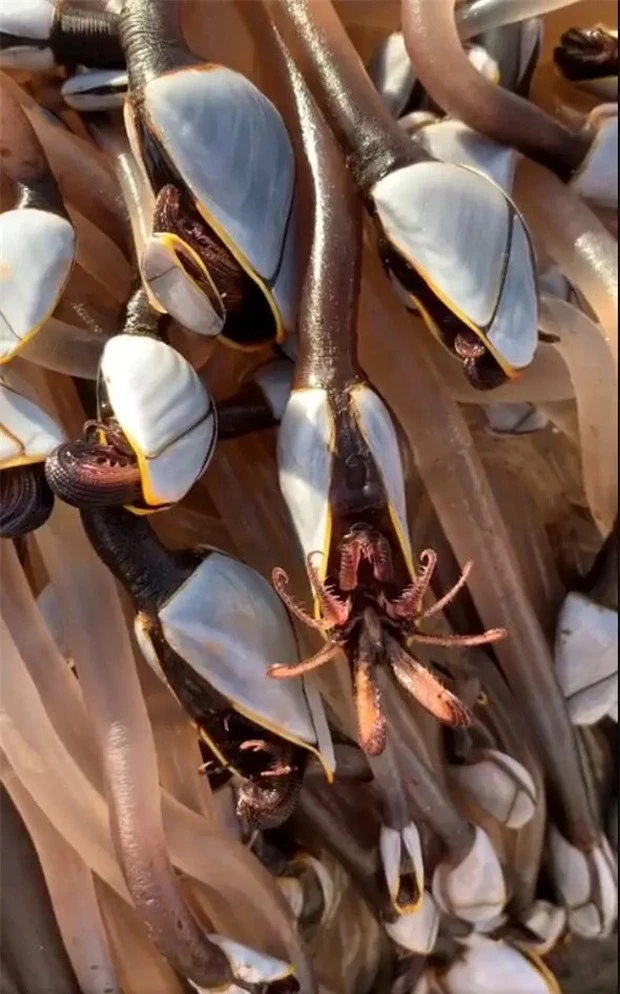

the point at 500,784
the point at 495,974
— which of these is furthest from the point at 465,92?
the point at 495,974

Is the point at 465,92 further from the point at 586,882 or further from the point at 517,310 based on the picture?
the point at 586,882

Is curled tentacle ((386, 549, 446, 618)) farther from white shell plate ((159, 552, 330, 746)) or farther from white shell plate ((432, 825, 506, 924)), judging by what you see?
white shell plate ((432, 825, 506, 924))

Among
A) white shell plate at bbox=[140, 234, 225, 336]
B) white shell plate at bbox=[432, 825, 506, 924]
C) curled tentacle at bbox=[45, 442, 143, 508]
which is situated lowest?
white shell plate at bbox=[432, 825, 506, 924]

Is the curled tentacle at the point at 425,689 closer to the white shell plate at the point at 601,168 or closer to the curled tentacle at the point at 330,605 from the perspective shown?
the curled tentacle at the point at 330,605

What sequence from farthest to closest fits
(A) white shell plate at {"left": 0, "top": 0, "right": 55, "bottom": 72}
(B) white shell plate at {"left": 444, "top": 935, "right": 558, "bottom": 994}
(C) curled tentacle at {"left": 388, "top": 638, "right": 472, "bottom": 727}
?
(B) white shell plate at {"left": 444, "top": 935, "right": 558, "bottom": 994} → (A) white shell plate at {"left": 0, "top": 0, "right": 55, "bottom": 72} → (C) curled tentacle at {"left": 388, "top": 638, "right": 472, "bottom": 727}

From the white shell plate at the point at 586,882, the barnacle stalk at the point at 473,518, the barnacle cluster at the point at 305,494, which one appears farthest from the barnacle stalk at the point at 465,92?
Answer: the white shell plate at the point at 586,882

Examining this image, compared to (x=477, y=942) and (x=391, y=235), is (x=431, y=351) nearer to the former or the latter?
(x=391, y=235)

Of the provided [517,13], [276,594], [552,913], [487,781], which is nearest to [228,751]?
[276,594]

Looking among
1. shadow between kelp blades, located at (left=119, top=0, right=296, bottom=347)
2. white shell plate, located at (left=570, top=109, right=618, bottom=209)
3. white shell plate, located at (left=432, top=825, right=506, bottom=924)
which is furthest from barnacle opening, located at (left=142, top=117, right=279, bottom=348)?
white shell plate, located at (left=432, top=825, right=506, bottom=924)
